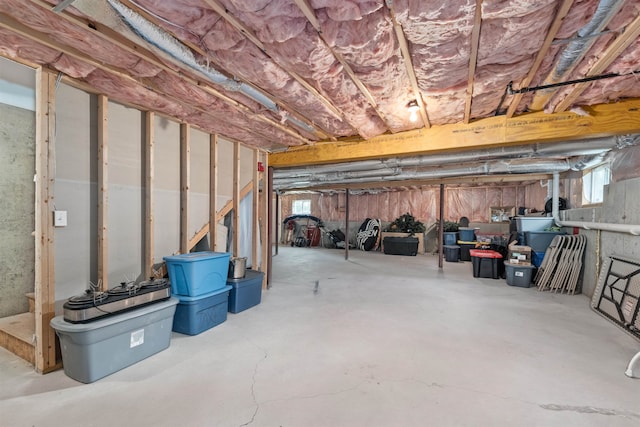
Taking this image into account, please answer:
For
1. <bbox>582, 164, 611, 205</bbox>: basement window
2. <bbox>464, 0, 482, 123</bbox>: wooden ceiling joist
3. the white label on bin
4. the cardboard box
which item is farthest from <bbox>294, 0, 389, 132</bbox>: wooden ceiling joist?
the cardboard box

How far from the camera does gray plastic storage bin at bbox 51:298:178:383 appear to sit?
190 centimetres

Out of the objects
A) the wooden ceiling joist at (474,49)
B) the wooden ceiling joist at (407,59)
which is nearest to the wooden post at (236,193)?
the wooden ceiling joist at (407,59)

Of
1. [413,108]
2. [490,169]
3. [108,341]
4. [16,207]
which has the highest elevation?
[413,108]

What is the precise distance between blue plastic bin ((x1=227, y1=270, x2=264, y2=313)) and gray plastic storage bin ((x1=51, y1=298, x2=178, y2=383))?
1018 mm

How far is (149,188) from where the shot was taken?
2.79m

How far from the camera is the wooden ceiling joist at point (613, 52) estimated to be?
1.65 meters

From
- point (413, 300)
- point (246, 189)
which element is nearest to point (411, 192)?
point (413, 300)

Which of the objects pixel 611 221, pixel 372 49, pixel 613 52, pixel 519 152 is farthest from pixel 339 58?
pixel 611 221

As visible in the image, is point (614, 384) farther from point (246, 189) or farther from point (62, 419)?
point (246, 189)

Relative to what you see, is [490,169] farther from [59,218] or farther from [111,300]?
[59,218]

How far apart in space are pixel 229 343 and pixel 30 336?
61.5 inches

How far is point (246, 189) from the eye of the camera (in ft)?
13.5

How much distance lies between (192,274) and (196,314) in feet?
1.30

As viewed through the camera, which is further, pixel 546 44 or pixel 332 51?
pixel 332 51
